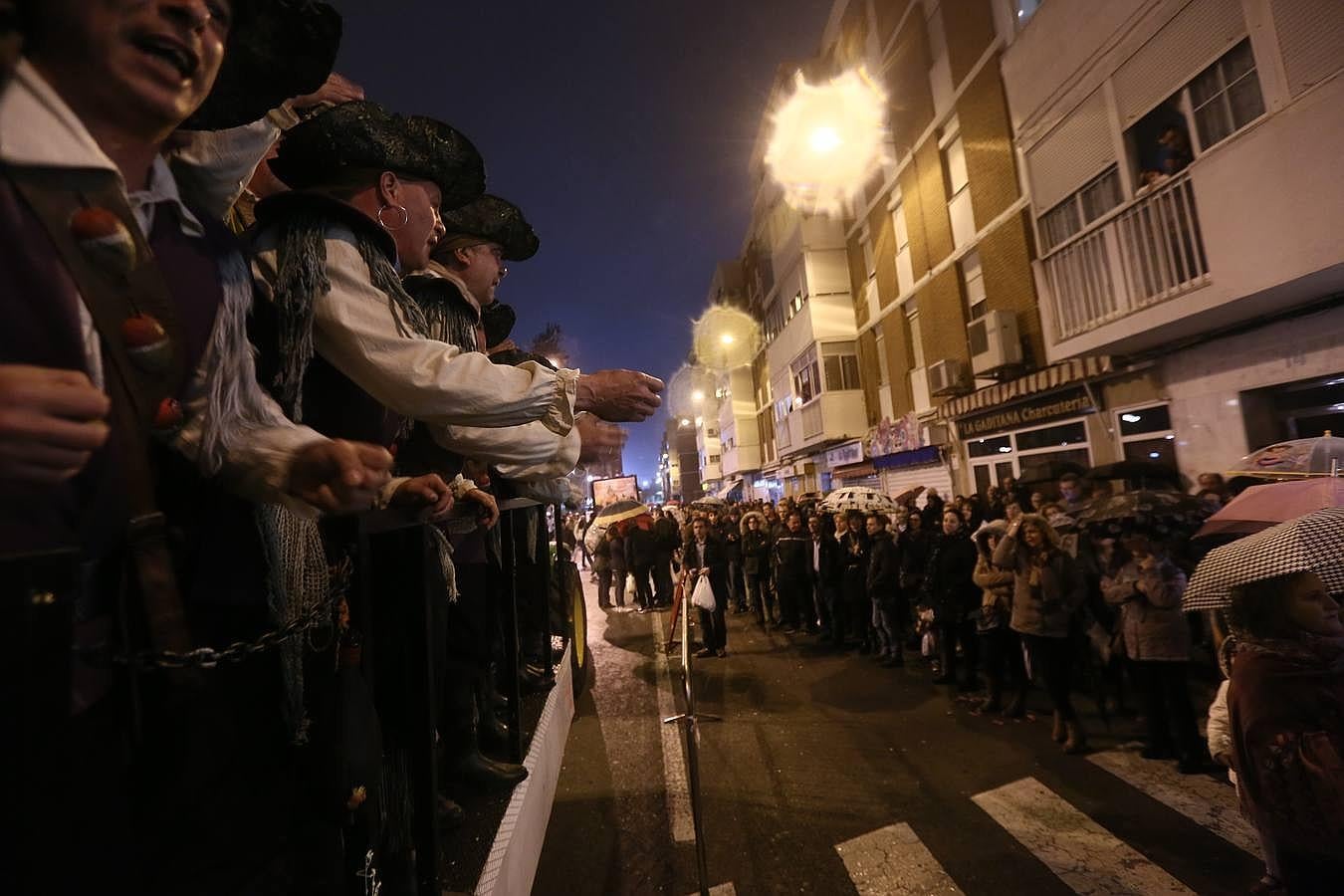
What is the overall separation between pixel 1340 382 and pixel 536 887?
34.1ft

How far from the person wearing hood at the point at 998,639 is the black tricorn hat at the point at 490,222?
628 cm

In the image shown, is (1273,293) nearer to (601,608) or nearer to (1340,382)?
(1340,382)

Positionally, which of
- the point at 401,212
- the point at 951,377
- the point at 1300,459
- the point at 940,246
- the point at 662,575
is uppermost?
the point at 940,246

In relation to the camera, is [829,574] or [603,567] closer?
[829,574]

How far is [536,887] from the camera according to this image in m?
4.26

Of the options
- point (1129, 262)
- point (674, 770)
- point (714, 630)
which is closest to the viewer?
point (674, 770)

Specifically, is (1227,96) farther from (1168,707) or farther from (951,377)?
(1168,707)

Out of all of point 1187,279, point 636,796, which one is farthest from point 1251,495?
point 636,796

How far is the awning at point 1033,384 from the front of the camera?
10.6 m

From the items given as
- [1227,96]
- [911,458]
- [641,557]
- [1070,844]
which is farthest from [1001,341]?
[1070,844]

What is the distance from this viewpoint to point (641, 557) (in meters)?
14.2

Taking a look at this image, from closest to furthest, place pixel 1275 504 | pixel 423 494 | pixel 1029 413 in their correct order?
pixel 423 494
pixel 1275 504
pixel 1029 413

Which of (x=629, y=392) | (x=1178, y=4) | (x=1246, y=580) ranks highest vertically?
(x=1178, y=4)

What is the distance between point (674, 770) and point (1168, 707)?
4.56m
